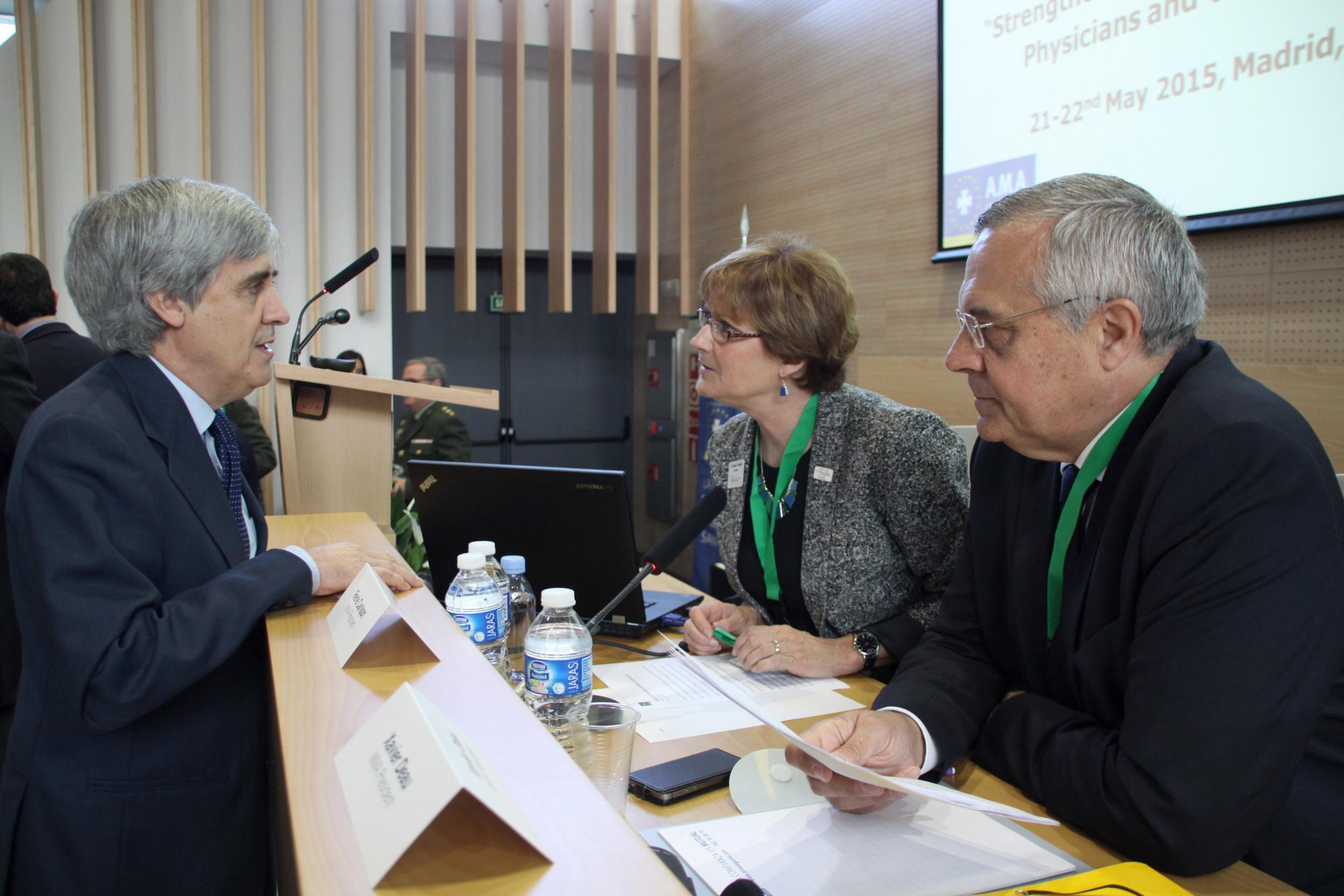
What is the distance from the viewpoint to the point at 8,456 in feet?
7.82

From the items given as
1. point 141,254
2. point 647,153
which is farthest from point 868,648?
point 647,153

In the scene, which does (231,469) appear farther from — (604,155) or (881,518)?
(604,155)

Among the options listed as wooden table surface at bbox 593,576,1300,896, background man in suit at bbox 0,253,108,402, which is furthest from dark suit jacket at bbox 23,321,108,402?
wooden table surface at bbox 593,576,1300,896

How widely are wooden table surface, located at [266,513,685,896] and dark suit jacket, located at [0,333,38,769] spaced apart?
1.62 metres

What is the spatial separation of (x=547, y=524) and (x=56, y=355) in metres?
2.29

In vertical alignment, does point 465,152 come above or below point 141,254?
above

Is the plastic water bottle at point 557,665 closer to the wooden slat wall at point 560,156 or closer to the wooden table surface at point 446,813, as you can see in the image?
the wooden table surface at point 446,813

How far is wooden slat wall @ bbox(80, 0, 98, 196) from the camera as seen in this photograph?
4.35 m

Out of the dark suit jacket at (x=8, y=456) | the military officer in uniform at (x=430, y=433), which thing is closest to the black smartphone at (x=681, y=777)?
the dark suit jacket at (x=8, y=456)

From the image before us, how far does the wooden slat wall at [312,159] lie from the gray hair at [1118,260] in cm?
410

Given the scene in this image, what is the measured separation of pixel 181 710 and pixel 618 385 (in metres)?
5.47

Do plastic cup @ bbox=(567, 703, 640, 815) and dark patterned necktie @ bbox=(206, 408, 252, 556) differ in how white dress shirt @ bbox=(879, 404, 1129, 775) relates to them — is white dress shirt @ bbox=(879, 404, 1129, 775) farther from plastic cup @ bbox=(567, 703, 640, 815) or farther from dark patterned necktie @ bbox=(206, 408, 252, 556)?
dark patterned necktie @ bbox=(206, 408, 252, 556)

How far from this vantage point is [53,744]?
1.27 metres

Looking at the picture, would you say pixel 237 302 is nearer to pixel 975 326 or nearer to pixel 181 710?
pixel 181 710
